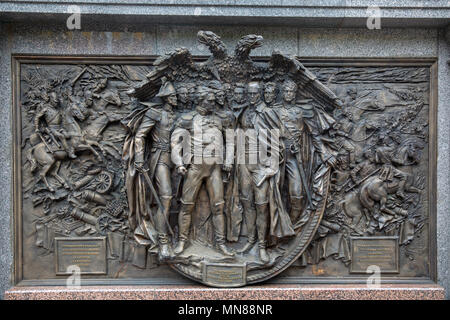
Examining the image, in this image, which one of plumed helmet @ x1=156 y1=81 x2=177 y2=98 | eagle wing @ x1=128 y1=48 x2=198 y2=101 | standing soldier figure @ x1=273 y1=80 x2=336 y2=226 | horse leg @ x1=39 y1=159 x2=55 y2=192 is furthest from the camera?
horse leg @ x1=39 y1=159 x2=55 y2=192

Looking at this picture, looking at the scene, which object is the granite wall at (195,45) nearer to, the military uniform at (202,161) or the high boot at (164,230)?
the military uniform at (202,161)

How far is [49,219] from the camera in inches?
204

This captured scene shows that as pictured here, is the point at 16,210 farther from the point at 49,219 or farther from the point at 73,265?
the point at 73,265

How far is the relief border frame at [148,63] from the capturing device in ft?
16.9

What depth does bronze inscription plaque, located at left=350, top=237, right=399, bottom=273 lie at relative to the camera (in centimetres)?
525

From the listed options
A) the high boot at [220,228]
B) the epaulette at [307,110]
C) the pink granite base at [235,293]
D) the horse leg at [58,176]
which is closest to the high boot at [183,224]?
the high boot at [220,228]

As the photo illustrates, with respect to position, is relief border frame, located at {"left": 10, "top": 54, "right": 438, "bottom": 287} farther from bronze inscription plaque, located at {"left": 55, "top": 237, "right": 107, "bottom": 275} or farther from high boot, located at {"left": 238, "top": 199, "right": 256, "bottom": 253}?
high boot, located at {"left": 238, "top": 199, "right": 256, "bottom": 253}

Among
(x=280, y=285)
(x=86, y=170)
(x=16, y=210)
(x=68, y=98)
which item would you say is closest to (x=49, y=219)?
(x=16, y=210)

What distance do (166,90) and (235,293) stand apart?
8.91ft

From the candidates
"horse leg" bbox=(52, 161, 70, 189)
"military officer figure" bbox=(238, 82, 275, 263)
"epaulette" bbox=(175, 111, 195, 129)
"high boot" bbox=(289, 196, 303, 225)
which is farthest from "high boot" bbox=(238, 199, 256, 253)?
"horse leg" bbox=(52, 161, 70, 189)

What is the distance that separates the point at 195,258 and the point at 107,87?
99.6 inches

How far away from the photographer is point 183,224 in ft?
16.2

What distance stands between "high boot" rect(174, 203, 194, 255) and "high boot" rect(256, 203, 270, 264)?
863 millimetres

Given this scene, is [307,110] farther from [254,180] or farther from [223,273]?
[223,273]
